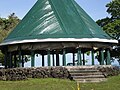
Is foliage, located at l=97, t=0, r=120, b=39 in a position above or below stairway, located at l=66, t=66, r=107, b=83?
above

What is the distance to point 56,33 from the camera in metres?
27.5

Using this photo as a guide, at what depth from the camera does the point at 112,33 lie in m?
39.7

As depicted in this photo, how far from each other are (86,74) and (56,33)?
446cm

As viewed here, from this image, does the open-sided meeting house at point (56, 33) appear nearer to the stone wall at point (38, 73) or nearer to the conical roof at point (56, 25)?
the conical roof at point (56, 25)

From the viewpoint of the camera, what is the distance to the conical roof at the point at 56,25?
27.3 meters

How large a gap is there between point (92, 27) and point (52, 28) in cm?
363

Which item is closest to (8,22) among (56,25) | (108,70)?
(56,25)

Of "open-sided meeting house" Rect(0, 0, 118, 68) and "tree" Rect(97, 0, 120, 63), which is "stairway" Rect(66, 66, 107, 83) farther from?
"tree" Rect(97, 0, 120, 63)

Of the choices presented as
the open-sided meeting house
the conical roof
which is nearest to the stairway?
the open-sided meeting house

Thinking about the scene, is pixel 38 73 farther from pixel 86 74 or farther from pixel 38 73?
pixel 86 74

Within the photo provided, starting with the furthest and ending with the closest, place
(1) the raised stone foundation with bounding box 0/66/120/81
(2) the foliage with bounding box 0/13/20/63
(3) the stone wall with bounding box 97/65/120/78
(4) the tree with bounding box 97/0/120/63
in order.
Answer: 1. (2) the foliage with bounding box 0/13/20/63
2. (4) the tree with bounding box 97/0/120/63
3. (3) the stone wall with bounding box 97/65/120/78
4. (1) the raised stone foundation with bounding box 0/66/120/81

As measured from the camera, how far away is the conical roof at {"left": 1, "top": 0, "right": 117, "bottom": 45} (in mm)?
27297

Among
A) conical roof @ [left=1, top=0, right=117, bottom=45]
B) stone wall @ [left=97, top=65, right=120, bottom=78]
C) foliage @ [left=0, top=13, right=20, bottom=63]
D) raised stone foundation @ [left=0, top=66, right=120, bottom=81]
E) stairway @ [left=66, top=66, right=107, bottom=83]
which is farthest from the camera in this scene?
foliage @ [left=0, top=13, right=20, bottom=63]

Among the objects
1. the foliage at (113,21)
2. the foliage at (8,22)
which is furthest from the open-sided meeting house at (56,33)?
the foliage at (8,22)
